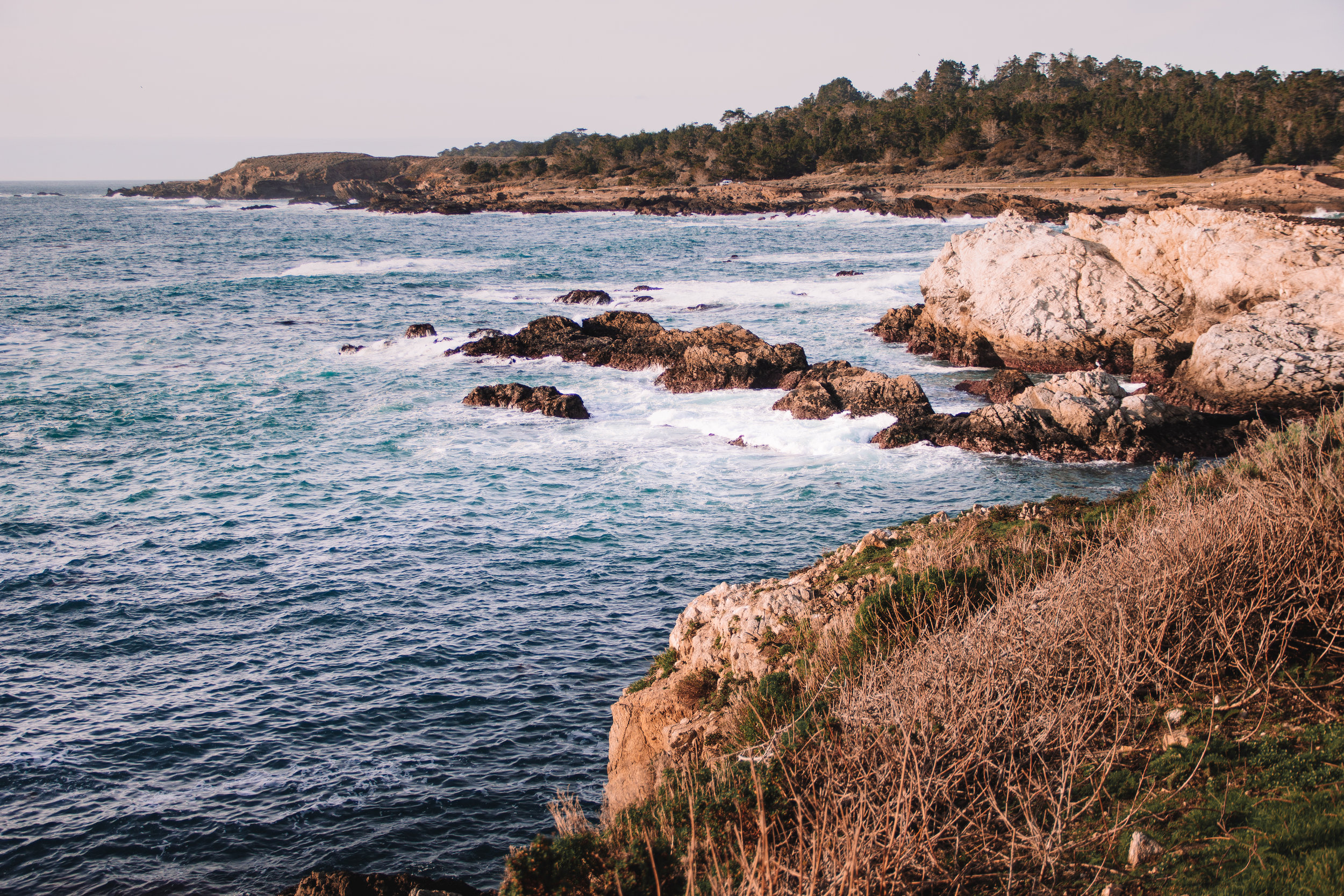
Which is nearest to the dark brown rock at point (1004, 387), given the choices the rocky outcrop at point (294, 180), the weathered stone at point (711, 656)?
the weathered stone at point (711, 656)

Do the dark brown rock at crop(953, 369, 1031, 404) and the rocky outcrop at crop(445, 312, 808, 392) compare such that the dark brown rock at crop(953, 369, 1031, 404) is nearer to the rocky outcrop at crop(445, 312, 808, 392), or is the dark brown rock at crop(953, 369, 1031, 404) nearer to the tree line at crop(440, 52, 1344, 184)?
the rocky outcrop at crop(445, 312, 808, 392)

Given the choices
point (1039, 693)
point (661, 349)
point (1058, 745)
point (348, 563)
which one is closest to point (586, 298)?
point (661, 349)

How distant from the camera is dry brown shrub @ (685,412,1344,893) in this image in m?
4.92

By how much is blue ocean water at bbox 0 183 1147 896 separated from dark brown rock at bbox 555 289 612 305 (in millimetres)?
5149

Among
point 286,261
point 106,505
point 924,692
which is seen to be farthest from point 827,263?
point 924,692

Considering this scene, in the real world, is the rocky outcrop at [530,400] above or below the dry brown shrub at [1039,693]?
below

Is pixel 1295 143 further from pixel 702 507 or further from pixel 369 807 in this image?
pixel 369 807

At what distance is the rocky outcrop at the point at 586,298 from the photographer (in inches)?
1704

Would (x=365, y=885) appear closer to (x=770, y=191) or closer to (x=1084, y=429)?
(x=1084, y=429)

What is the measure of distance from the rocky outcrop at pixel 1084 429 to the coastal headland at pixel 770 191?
80.2 feet

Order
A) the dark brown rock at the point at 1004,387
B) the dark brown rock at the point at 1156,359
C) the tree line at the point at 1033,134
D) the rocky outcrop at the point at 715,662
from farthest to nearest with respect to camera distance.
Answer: the tree line at the point at 1033,134
the dark brown rock at the point at 1156,359
the dark brown rock at the point at 1004,387
the rocky outcrop at the point at 715,662

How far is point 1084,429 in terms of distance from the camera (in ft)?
67.4

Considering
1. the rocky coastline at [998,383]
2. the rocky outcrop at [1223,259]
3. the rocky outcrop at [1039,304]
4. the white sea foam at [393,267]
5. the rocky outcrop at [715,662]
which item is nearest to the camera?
the rocky outcrop at [715,662]

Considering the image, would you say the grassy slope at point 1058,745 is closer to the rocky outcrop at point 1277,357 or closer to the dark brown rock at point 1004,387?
the rocky outcrop at point 1277,357
